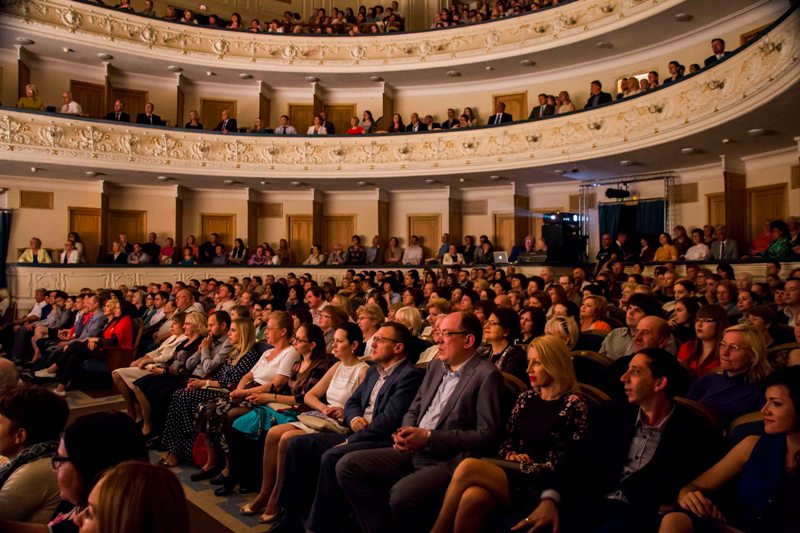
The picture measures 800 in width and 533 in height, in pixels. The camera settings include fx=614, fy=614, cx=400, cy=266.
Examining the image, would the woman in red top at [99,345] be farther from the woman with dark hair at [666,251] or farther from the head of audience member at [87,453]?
the woman with dark hair at [666,251]

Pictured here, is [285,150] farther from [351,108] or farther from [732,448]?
[732,448]

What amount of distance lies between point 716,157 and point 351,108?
367 inches

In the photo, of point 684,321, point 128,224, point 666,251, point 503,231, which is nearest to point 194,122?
point 128,224

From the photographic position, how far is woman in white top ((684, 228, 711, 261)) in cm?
1044

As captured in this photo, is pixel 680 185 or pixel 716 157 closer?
pixel 716 157

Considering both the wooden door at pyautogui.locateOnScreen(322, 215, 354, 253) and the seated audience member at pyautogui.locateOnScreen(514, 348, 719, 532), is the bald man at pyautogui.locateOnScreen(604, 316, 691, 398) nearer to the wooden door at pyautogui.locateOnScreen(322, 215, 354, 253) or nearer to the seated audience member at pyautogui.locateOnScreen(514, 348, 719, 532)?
the seated audience member at pyautogui.locateOnScreen(514, 348, 719, 532)

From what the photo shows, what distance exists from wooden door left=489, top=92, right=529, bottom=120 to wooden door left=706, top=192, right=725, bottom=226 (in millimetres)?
4823

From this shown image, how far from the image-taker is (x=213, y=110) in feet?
54.2

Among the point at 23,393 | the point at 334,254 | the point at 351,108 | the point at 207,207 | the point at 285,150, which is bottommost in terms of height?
the point at 23,393

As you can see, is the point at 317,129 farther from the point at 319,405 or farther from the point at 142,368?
the point at 319,405

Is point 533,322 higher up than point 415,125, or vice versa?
point 415,125

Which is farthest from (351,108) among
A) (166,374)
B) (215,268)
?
(166,374)

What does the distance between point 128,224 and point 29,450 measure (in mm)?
14568

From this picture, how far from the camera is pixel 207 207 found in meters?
16.7
